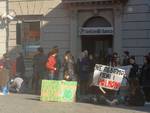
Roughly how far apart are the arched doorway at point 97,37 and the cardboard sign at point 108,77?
7.12 meters

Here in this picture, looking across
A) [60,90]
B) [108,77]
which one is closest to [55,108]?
[60,90]

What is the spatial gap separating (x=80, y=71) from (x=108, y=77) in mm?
3286

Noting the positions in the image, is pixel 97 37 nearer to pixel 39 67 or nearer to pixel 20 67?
pixel 20 67

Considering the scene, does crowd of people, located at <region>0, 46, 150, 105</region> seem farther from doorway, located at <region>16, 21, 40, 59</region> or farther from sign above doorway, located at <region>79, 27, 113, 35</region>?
doorway, located at <region>16, 21, 40, 59</region>

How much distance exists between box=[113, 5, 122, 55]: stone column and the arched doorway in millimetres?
365

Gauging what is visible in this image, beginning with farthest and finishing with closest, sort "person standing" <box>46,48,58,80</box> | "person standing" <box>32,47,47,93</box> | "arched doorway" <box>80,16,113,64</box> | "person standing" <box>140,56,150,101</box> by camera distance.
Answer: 1. "arched doorway" <box>80,16,113,64</box>
2. "person standing" <box>32,47,47,93</box>
3. "person standing" <box>46,48,58,80</box>
4. "person standing" <box>140,56,150,101</box>

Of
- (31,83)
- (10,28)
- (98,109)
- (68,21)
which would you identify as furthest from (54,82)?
(10,28)

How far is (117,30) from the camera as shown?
2608 cm

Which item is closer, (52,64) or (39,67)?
(52,64)

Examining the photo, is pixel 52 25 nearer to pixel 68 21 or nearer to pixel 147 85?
pixel 68 21

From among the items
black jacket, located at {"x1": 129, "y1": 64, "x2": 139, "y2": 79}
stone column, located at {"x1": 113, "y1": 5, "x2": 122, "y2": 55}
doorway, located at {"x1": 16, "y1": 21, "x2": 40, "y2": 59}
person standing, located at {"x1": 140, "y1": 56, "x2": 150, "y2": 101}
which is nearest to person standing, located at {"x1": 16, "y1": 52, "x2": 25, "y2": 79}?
doorway, located at {"x1": 16, "y1": 21, "x2": 40, "y2": 59}

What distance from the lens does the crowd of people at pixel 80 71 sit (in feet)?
62.9

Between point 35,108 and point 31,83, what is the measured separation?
8667 mm

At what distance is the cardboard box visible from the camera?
19.2 m
